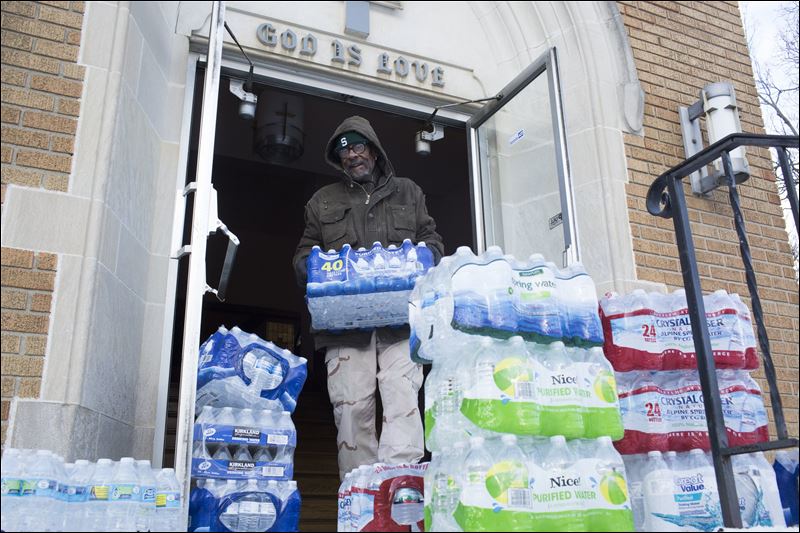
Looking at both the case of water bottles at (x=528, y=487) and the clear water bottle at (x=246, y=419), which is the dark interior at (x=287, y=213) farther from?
the case of water bottles at (x=528, y=487)

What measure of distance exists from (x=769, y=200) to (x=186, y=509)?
488 centimetres

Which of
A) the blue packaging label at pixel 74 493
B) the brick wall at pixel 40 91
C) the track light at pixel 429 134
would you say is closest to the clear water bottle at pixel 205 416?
the blue packaging label at pixel 74 493

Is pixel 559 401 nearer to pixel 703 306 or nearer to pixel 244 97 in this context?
pixel 703 306

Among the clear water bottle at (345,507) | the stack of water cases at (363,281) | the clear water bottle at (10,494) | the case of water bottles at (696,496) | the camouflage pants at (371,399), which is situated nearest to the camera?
the clear water bottle at (10,494)

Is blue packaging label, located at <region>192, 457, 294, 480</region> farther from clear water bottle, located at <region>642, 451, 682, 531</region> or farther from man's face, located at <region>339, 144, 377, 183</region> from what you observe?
man's face, located at <region>339, 144, 377, 183</region>

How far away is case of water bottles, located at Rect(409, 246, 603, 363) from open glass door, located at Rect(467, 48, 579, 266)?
1.78m

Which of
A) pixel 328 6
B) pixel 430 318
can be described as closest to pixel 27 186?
pixel 430 318

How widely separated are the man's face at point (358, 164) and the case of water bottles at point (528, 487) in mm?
2167

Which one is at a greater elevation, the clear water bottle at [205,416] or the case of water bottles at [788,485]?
the clear water bottle at [205,416]

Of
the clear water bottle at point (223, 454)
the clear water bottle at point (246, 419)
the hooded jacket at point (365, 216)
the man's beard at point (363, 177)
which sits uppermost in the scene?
the man's beard at point (363, 177)

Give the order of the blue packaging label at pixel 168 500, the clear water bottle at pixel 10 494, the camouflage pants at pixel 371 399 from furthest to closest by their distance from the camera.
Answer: the camouflage pants at pixel 371 399 < the blue packaging label at pixel 168 500 < the clear water bottle at pixel 10 494

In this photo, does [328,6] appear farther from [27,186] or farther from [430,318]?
[430,318]

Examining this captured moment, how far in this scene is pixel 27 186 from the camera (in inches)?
140

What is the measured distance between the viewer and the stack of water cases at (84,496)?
250 centimetres
